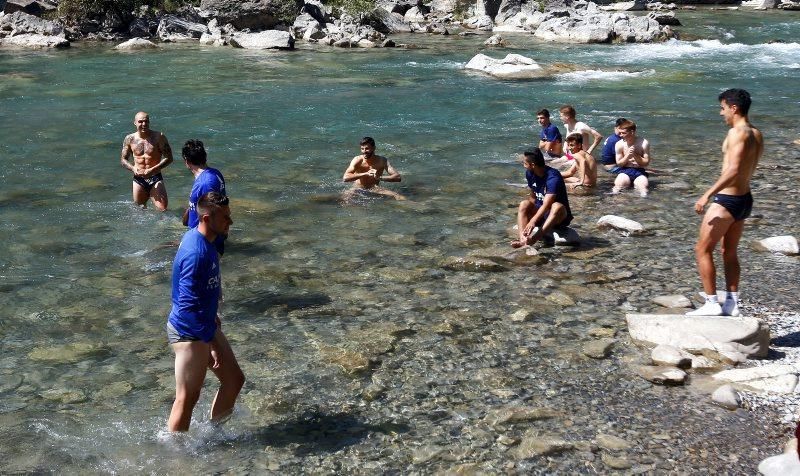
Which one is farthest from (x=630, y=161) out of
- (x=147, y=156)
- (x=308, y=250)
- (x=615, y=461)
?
(x=615, y=461)

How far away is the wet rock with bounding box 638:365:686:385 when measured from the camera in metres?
7.32

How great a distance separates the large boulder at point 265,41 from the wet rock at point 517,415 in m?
32.8

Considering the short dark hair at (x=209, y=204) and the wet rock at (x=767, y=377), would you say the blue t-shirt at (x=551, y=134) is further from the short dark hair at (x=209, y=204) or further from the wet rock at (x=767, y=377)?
the short dark hair at (x=209, y=204)

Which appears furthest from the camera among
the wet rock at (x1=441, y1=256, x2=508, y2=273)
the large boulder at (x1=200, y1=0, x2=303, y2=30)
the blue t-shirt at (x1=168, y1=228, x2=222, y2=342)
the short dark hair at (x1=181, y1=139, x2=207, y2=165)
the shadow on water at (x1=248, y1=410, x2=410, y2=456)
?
the large boulder at (x1=200, y1=0, x2=303, y2=30)

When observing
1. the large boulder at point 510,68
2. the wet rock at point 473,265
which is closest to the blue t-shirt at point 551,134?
the wet rock at point 473,265

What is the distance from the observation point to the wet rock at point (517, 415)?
6887 millimetres

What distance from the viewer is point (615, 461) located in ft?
20.5

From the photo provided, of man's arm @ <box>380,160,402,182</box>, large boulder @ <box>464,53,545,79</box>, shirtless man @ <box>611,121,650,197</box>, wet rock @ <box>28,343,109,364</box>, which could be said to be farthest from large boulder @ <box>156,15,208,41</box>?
wet rock @ <box>28,343,109,364</box>

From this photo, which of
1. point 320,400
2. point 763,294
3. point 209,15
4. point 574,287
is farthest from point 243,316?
point 209,15

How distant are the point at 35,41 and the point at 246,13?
33.4 feet

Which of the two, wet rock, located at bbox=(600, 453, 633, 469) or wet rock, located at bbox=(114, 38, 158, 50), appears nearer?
wet rock, located at bbox=(600, 453, 633, 469)

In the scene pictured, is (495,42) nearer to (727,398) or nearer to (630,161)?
(630,161)

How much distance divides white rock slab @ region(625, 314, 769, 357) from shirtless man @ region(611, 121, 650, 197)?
6.35 metres

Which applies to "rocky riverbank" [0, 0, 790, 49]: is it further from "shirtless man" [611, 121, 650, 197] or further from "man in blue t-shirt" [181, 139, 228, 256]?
"man in blue t-shirt" [181, 139, 228, 256]
